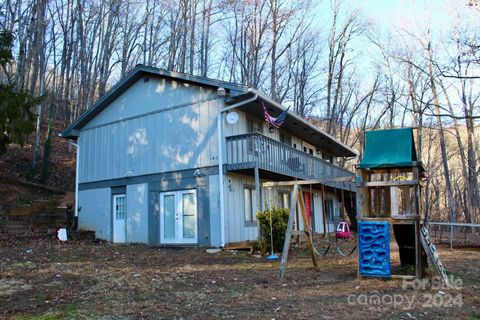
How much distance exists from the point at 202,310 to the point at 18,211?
46.6 feet

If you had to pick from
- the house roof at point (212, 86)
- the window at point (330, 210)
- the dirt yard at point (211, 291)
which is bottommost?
the dirt yard at point (211, 291)

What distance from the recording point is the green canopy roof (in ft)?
27.3

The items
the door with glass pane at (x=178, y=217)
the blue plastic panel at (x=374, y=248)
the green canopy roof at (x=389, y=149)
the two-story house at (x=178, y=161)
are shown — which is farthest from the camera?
the door with glass pane at (x=178, y=217)

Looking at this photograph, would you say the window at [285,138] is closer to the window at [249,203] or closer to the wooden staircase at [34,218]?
the window at [249,203]

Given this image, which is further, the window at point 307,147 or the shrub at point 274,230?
the window at point 307,147

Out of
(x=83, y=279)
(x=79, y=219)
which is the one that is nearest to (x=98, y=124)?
(x=79, y=219)

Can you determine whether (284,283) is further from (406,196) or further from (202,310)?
(406,196)

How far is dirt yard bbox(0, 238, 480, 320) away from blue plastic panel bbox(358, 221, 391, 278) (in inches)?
10.0

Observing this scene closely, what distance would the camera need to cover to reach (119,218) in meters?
16.7

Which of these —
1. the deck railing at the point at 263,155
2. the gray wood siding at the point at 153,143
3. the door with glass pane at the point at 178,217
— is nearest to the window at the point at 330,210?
the deck railing at the point at 263,155

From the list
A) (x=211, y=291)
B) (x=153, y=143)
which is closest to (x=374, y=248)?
(x=211, y=291)

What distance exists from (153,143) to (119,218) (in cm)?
333

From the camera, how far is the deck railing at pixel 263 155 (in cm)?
1420

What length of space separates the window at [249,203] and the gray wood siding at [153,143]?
196cm
